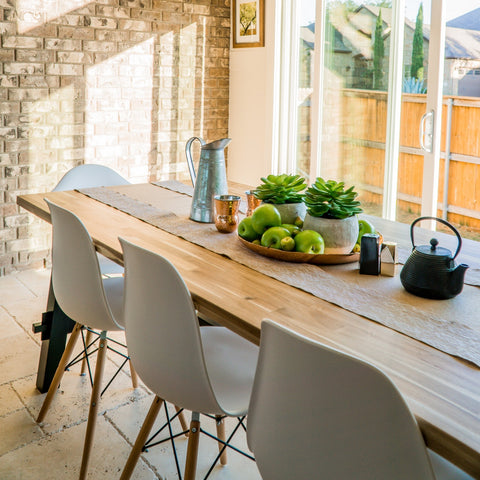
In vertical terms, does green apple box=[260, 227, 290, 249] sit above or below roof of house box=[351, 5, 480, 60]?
below

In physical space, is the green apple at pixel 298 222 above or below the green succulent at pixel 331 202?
below

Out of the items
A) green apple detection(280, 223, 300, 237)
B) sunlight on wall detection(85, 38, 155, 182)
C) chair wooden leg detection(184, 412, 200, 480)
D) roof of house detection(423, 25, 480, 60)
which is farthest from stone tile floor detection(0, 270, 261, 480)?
roof of house detection(423, 25, 480, 60)

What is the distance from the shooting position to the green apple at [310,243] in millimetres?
1702

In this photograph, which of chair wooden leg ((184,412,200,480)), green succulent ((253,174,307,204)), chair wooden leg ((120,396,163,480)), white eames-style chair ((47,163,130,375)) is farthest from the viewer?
white eames-style chair ((47,163,130,375))

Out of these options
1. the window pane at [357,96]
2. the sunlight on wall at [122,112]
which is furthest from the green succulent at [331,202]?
the sunlight on wall at [122,112]

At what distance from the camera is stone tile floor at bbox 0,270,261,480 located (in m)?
2.00

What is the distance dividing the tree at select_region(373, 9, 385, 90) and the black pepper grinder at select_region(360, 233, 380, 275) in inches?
95.3

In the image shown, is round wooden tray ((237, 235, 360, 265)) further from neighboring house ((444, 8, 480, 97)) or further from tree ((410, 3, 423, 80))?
tree ((410, 3, 423, 80))

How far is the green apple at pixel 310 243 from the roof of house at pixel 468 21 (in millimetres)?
2153

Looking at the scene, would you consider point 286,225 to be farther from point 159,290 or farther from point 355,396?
point 355,396

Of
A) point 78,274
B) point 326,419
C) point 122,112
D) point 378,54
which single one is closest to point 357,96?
point 378,54

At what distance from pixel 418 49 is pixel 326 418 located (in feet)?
9.90

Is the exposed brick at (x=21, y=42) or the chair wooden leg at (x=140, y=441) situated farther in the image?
the exposed brick at (x=21, y=42)

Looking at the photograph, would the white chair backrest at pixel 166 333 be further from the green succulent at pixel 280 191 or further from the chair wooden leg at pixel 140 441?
the green succulent at pixel 280 191
